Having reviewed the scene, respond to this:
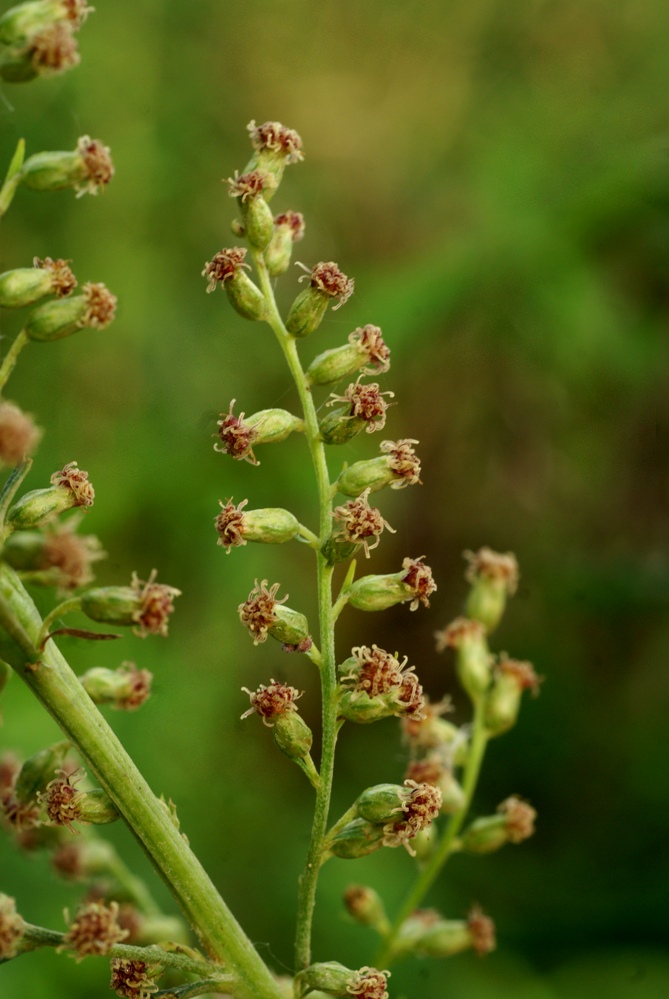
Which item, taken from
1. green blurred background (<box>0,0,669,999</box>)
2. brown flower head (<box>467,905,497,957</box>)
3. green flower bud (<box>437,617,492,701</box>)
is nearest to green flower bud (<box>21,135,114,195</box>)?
green flower bud (<box>437,617,492,701</box>)

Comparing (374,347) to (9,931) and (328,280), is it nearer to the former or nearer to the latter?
(328,280)

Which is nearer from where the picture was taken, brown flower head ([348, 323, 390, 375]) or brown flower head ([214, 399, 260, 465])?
brown flower head ([214, 399, 260, 465])

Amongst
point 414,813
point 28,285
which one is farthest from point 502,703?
point 28,285

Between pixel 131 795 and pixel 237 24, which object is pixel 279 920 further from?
pixel 237 24

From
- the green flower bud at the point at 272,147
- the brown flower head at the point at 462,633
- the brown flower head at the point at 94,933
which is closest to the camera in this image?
the brown flower head at the point at 94,933

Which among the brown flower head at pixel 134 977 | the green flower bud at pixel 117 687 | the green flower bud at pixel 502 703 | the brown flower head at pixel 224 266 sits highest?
the brown flower head at pixel 224 266

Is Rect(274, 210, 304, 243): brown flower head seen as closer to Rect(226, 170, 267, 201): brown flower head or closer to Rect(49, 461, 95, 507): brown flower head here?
Rect(226, 170, 267, 201): brown flower head

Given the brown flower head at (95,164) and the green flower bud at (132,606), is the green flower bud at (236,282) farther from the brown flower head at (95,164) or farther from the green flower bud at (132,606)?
the green flower bud at (132,606)

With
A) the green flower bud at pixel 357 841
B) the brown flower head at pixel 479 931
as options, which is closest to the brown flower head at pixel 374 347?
the green flower bud at pixel 357 841
